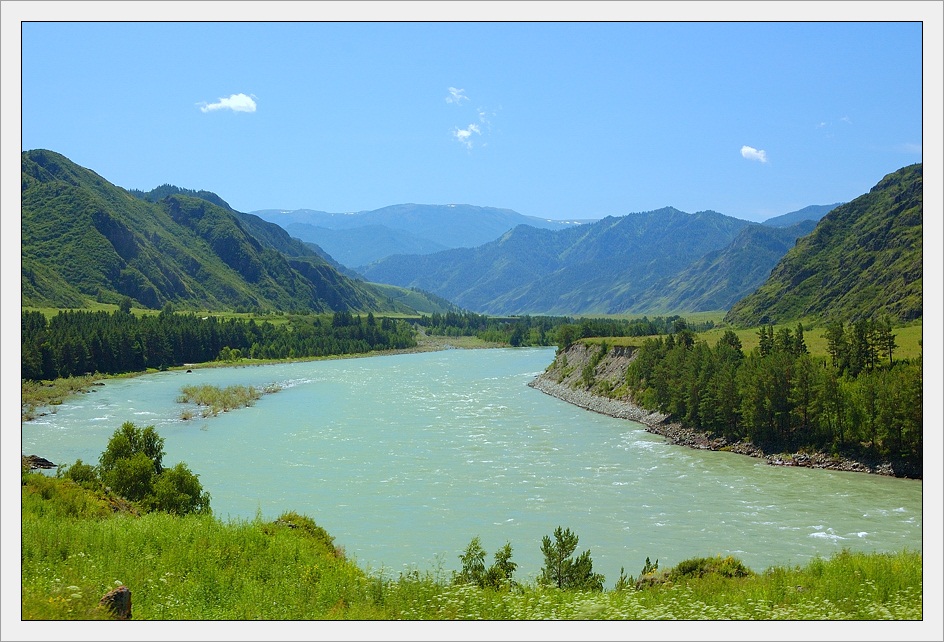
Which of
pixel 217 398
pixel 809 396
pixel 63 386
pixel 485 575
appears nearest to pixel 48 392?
pixel 63 386

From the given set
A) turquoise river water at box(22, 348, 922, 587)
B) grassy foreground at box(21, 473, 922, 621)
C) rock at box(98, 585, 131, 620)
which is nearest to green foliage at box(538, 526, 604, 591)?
grassy foreground at box(21, 473, 922, 621)

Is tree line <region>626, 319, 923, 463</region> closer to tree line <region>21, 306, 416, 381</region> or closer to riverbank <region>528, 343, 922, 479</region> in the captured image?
riverbank <region>528, 343, 922, 479</region>

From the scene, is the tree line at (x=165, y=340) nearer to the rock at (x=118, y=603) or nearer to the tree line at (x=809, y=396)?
the tree line at (x=809, y=396)

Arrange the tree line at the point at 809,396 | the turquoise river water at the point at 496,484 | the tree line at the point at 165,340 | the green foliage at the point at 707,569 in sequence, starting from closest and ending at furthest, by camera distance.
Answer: the green foliage at the point at 707,569 → the turquoise river water at the point at 496,484 → the tree line at the point at 809,396 → the tree line at the point at 165,340

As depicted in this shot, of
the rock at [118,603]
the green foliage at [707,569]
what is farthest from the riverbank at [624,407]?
the rock at [118,603]

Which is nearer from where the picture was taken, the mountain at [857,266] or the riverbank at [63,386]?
the riverbank at [63,386]

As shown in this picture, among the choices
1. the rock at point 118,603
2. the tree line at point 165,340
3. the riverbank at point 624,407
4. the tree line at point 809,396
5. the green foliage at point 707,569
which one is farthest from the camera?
the tree line at point 165,340

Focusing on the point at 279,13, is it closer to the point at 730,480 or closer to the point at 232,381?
the point at 730,480
